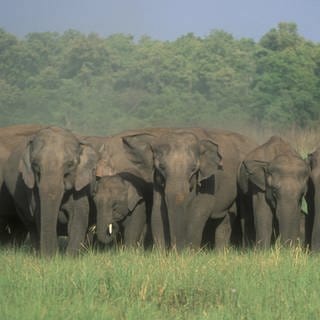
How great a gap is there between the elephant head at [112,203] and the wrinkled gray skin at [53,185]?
2.14 ft

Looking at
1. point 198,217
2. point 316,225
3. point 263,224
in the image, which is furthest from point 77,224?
point 316,225

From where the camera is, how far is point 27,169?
11.0 meters

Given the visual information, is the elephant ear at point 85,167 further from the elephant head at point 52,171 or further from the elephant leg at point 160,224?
the elephant leg at point 160,224

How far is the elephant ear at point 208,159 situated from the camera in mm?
11992

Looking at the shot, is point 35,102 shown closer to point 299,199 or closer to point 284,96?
point 284,96

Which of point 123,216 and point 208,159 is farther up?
point 208,159

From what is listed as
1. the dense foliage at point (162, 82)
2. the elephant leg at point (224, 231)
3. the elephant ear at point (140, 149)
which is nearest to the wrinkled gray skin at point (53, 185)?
the elephant ear at point (140, 149)

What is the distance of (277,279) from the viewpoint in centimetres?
870

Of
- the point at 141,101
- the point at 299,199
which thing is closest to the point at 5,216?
the point at 299,199

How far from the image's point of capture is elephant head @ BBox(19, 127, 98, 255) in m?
10.4

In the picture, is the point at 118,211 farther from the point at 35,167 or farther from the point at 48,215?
the point at 48,215

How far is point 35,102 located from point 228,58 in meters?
13.1

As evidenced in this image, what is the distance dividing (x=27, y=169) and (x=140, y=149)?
2.06 m

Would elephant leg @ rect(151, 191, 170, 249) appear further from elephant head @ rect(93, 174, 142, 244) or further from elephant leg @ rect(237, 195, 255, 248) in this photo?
elephant leg @ rect(237, 195, 255, 248)
